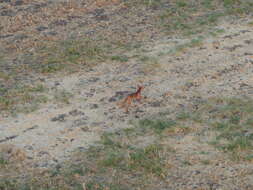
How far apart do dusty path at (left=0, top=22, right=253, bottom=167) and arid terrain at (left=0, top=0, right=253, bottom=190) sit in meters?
0.03

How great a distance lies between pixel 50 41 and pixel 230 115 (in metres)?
6.31

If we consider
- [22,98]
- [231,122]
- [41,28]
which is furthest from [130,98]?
[41,28]

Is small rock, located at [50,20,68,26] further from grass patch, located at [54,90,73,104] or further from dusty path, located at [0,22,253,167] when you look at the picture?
grass patch, located at [54,90,73,104]

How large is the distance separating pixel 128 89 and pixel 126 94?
11.0 inches

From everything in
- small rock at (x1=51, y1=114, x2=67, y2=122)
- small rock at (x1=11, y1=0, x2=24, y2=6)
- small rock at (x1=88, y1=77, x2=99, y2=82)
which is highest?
small rock at (x1=11, y1=0, x2=24, y2=6)

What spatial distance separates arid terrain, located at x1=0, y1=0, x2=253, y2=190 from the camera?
37.0ft

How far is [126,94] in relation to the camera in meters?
14.3

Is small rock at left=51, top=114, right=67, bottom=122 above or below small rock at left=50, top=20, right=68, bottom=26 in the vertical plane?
below

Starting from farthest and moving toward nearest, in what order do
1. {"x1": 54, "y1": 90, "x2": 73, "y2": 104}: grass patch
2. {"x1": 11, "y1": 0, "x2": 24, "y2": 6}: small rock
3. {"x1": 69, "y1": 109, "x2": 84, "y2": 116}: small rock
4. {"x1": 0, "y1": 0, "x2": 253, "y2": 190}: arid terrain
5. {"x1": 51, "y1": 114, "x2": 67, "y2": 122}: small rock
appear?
{"x1": 11, "y1": 0, "x2": 24, "y2": 6}: small rock
{"x1": 54, "y1": 90, "x2": 73, "y2": 104}: grass patch
{"x1": 69, "y1": 109, "x2": 84, "y2": 116}: small rock
{"x1": 51, "y1": 114, "x2": 67, "y2": 122}: small rock
{"x1": 0, "y1": 0, "x2": 253, "y2": 190}: arid terrain

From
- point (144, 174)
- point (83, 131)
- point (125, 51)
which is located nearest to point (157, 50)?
point (125, 51)

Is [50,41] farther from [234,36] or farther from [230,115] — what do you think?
[230,115]

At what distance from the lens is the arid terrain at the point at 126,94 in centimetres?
1127

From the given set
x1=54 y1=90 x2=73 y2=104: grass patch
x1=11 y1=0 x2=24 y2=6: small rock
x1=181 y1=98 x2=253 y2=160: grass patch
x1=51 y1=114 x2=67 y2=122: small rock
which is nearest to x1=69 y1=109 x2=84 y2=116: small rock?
x1=51 y1=114 x2=67 y2=122: small rock

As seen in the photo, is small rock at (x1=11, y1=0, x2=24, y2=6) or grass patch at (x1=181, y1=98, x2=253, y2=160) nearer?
grass patch at (x1=181, y1=98, x2=253, y2=160)
